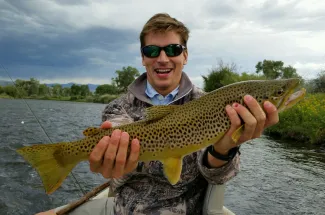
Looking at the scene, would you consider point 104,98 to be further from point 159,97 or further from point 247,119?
point 247,119

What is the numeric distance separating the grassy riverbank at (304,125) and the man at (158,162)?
58.4ft

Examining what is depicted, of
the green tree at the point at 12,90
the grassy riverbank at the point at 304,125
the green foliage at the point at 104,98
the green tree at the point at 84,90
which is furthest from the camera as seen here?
the green tree at the point at 84,90

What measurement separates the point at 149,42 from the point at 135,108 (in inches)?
34.7

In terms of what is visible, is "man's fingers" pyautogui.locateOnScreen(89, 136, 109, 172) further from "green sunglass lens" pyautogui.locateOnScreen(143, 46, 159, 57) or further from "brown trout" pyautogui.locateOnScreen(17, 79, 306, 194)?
"green sunglass lens" pyautogui.locateOnScreen(143, 46, 159, 57)

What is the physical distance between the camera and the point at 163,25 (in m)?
3.92

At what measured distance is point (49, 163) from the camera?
300 centimetres

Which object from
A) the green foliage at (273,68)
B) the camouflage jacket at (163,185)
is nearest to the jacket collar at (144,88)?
the camouflage jacket at (163,185)

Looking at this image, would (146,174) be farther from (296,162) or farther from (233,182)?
(296,162)

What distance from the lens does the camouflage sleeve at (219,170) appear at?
138 inches

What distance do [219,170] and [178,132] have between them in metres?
0.72

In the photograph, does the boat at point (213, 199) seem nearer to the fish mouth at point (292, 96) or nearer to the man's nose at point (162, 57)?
the fish mouth at point (292, 96)

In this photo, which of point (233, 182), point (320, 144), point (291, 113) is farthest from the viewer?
point (291, 113)

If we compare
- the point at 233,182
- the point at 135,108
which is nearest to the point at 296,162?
the point at 233,182

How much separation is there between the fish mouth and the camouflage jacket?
2.74 ft
